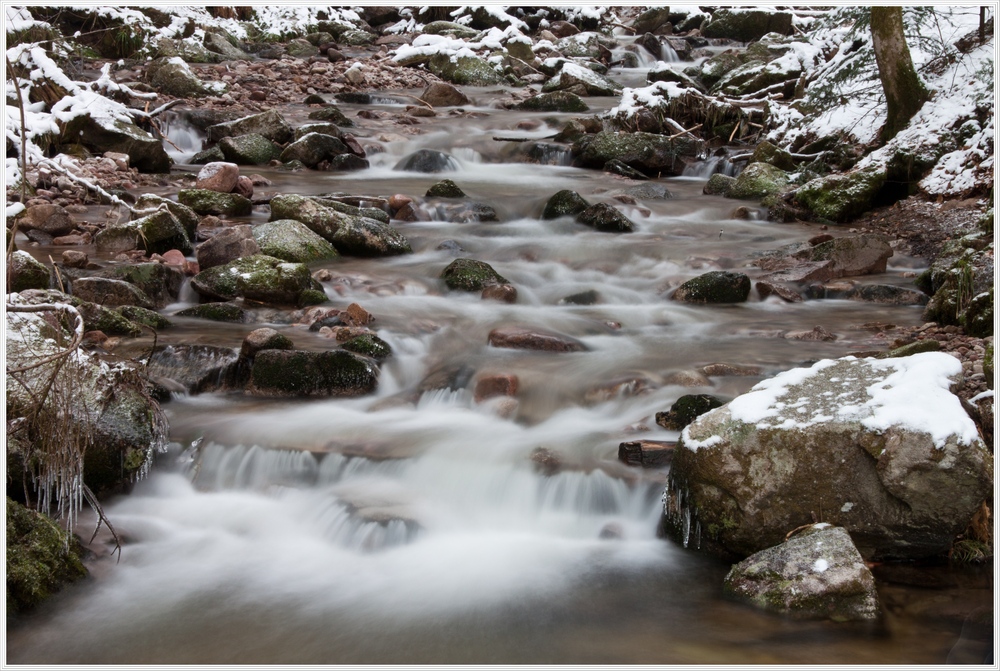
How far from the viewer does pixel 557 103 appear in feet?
53.7

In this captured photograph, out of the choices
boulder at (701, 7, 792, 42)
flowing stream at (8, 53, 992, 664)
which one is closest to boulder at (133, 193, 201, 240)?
flowing stream at (8, 53, 992, 664)

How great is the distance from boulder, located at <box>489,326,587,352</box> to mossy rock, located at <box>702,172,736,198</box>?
587 centimetres

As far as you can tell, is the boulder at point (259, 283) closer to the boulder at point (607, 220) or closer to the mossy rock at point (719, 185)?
the boulder at point (607, 220)

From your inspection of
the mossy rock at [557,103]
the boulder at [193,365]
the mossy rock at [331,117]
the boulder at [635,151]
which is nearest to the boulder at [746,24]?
the mossy rock at [557,103]

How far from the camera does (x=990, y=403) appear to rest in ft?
14.1

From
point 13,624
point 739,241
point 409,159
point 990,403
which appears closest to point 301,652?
point 13,624

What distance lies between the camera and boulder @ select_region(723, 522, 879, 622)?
3543mm

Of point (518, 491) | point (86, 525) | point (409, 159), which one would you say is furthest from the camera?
point (409, 159)

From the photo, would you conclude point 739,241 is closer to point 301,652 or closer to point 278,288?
point 278,288

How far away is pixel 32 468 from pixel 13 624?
73 centimetres

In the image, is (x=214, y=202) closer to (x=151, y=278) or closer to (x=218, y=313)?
(x=151, y=278)

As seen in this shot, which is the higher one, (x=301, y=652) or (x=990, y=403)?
(x=990, y=403)

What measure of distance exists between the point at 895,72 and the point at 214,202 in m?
8.85

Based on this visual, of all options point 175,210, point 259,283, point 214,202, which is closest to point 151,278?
point 259,283
